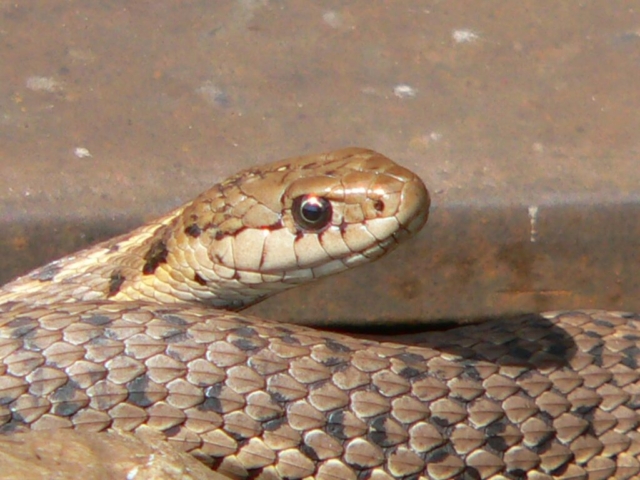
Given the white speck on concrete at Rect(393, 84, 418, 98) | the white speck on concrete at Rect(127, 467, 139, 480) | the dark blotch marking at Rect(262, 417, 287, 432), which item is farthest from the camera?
the white speck on concrete at Rect(393, 84, 418, 98)

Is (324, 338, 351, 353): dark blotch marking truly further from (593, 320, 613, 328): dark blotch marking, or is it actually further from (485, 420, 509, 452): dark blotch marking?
(593, 320, 613, 328): dark blotch marking

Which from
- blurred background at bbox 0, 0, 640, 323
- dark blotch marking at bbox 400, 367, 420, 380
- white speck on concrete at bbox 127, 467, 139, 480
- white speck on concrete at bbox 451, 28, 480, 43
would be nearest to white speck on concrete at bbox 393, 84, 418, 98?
blurred background at bbox 0, 0, 640, 323

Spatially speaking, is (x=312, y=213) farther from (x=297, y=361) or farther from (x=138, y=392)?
(x=138, y=392)

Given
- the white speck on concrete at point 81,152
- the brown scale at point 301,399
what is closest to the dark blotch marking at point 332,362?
the brown scale at point 301,399

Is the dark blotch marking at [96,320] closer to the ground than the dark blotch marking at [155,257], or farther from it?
closer to the ground

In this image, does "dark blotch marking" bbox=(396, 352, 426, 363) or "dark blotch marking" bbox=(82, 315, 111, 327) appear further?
"dark blotch marking" bbox=(396, 352, 426, 363)

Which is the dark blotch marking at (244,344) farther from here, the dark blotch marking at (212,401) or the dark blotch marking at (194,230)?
the dark blotch marking at (194,230)
